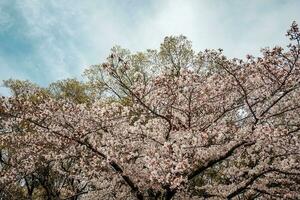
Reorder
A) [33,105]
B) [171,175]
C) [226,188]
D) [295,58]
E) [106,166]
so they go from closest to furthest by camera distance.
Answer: [171,175] < [295,58] < [33,105] < [106,166] < [226,188]

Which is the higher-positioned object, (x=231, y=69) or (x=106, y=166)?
(x=231, y=69)

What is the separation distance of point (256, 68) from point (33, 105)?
6238 mm

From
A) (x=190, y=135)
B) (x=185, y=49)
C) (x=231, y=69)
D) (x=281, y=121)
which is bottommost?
(x=190, y=135)

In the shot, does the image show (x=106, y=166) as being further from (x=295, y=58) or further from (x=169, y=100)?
(x=295, y=58)

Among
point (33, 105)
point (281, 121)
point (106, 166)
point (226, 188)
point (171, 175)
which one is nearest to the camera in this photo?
point (171, 175)

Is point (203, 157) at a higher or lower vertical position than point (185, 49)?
lower

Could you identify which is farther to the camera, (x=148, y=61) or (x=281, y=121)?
(x=148, y=61)

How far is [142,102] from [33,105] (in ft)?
9.79

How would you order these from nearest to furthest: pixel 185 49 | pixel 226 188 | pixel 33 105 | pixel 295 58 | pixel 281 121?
pixel 295 58
pixel 33 105
pixel 226 188
pixel 281 121
pixel 185 49

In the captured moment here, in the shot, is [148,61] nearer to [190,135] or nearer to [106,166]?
[106,166]

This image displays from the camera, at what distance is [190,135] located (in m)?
10.8

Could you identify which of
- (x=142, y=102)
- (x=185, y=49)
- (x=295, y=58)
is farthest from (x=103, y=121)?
(x=185, y=49)

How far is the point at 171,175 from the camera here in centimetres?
959

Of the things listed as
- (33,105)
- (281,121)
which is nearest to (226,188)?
(281,121)
